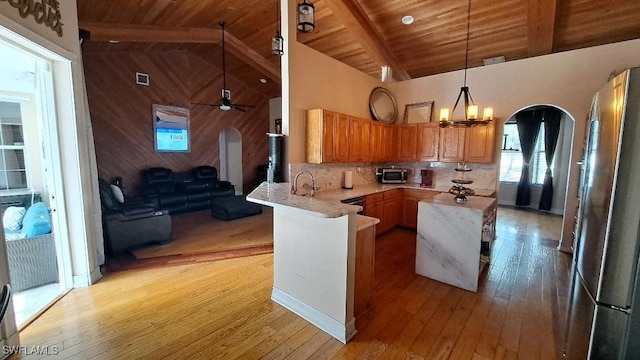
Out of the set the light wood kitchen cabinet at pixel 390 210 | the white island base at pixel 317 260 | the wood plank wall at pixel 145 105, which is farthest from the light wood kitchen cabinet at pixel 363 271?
the wood plank wall at pixel 145 105

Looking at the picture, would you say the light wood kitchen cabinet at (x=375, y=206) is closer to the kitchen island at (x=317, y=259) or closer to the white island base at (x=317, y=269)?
the kitchen island at (x=317, y=259)

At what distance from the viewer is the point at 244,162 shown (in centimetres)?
871

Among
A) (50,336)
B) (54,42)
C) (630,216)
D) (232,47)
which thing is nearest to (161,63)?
(232,47)

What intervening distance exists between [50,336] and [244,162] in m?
6.88

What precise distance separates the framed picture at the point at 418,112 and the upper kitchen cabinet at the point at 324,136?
1933mm

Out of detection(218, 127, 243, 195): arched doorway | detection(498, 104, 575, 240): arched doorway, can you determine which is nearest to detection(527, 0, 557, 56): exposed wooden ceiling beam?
detection(498, 104, 575, 240): arched doorway

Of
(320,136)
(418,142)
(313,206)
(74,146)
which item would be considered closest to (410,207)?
(418,142)

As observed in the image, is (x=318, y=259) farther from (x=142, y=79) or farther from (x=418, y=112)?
(x=142, y=79)

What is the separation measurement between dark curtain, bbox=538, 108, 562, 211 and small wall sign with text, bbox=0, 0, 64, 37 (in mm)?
9325

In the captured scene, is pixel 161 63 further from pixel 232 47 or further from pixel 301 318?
pixel 301 318

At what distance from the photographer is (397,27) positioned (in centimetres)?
469

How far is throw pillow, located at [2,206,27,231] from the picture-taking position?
2941mm

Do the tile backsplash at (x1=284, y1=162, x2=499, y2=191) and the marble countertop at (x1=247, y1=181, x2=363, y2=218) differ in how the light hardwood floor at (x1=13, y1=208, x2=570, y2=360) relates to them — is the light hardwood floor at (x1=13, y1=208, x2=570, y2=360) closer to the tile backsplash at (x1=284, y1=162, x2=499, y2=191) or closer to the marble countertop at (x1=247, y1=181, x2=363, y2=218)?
the marble countertop at (x1=247, y1=181, x2=363, y2=218)

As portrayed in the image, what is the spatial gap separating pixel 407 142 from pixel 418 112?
2.20ft
